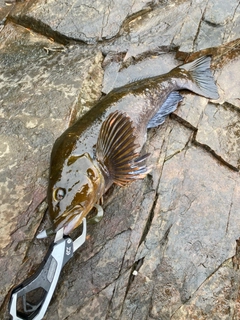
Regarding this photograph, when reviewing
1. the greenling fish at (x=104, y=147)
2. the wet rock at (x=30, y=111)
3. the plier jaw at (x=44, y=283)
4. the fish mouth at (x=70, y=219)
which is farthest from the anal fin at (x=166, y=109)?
the plier jaw at (x=44, y=283)

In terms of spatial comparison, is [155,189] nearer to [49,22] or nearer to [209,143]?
[209,143]

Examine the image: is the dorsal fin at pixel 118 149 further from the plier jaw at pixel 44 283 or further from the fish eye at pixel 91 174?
the plier jaw at pixel 44 283

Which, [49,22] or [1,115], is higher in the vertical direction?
[49,22]

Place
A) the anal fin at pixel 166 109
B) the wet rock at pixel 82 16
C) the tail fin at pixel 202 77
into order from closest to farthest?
1. the anal fin at pixel 166 109
2. the tail fin at pixel 202 77
3. the wet rock at pixel 82 16

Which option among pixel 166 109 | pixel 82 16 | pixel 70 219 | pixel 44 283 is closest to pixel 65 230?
pixel 70 219

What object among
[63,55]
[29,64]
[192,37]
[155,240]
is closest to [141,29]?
[192,37]

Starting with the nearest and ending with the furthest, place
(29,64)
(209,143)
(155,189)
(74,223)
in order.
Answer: (74,223)
(155,189)
(209,143)
(29,64)
